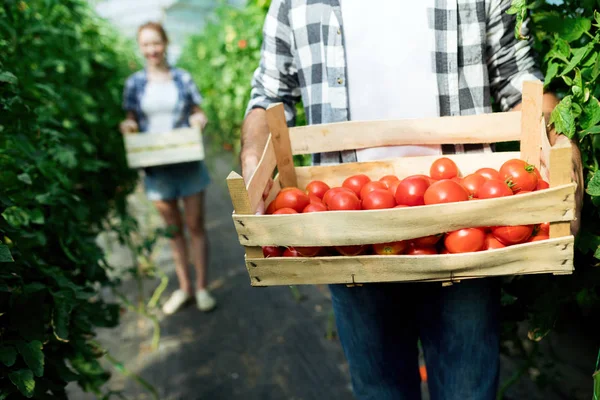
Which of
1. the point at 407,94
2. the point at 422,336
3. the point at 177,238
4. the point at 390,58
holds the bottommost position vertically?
the point at 177,238

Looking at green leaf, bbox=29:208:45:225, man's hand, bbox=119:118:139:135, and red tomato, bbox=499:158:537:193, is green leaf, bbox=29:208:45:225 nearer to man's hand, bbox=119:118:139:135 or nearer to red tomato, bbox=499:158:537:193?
red tomato, bbox=499:158:537:193

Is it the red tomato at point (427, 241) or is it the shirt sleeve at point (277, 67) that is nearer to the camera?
the red tomato at point (427, 241)

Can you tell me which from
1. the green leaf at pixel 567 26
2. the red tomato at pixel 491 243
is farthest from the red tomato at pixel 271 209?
the green leaf at pixel 567 26

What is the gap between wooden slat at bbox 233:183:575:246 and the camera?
3.54 ft

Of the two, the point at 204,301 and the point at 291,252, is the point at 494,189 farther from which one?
the point at 204,301

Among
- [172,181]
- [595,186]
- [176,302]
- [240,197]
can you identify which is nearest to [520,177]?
[595,186]

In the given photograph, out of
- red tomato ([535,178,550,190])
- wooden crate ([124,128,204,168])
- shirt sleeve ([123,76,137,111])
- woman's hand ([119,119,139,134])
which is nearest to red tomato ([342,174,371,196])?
red tomato ([535,178,550,190])

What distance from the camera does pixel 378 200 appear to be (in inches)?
51.6

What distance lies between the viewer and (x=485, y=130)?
4.67ft

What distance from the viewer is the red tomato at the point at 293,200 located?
1370 mm

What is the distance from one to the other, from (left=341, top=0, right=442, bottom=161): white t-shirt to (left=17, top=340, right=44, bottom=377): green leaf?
115 centimetres

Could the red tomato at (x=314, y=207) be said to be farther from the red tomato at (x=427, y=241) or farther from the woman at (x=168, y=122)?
the woman at (x=168, y=122)

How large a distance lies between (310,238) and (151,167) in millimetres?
2613

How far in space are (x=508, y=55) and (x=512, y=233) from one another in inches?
22.8
